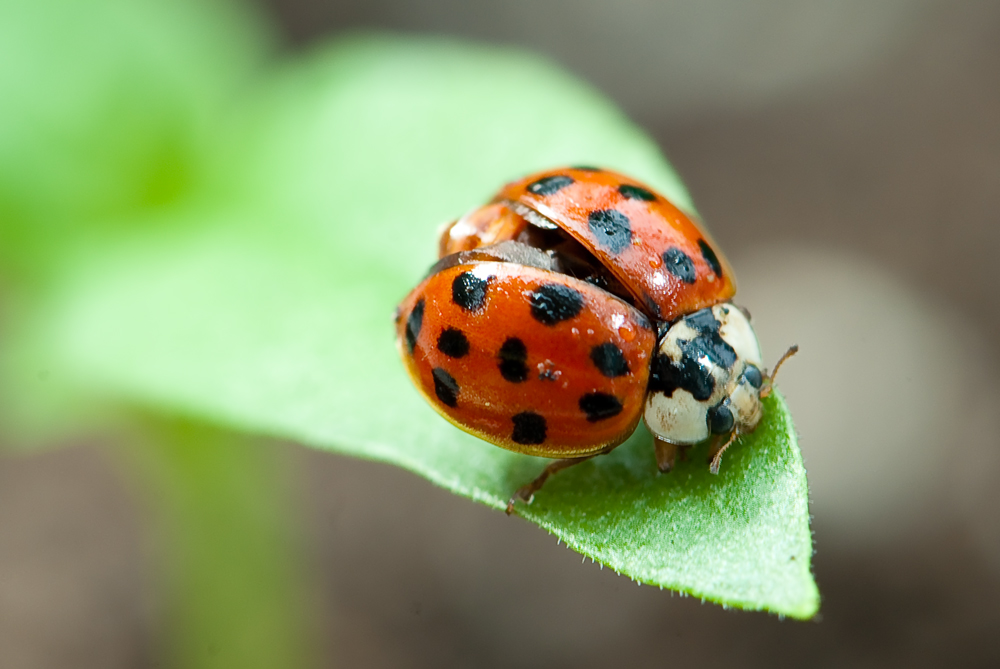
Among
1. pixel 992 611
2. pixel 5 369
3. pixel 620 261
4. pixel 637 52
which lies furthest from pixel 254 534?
pixel 637 52

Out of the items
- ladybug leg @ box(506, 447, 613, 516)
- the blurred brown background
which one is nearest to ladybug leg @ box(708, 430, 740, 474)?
ladybug leg @ box(506, 447, 613, 516)

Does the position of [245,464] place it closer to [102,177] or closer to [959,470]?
[102,177]

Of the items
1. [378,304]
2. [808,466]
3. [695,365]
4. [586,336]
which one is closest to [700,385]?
[695,365]

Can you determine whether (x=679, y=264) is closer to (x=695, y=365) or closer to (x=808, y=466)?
(x=695, y=365)

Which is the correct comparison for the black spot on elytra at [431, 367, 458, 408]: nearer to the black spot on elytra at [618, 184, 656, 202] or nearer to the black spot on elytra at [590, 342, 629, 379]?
the black spot on elytra at [590, 342, 629, 379]

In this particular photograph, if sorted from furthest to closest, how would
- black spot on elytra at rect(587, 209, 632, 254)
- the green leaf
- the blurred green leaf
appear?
the blurred green leaf
black spot on elytra at rect(587, 209, 632, 254)
the green leaf

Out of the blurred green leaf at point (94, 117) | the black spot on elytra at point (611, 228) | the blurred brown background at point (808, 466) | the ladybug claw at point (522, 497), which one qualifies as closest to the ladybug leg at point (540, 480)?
the ladybug claw at point (522, 497)

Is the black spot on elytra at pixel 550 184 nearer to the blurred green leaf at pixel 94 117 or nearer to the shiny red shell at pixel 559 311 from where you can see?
the shiny red shell at pixel 559 311
